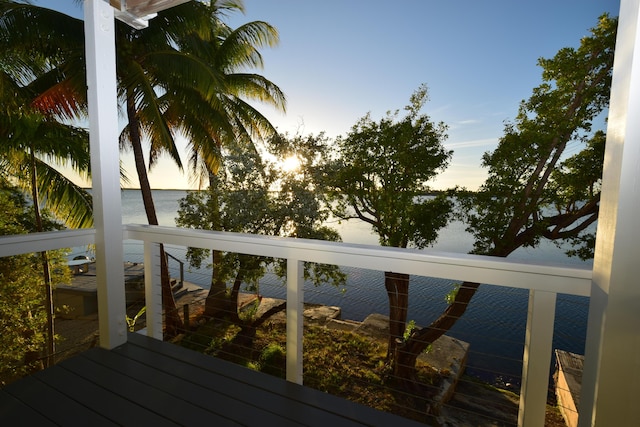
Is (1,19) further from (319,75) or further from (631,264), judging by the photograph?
(319,75)

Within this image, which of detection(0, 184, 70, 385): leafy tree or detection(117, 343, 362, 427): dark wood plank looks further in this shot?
detection(0, 184, 70, 385): leafy tree

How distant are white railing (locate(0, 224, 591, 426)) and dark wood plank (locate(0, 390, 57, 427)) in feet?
1.77

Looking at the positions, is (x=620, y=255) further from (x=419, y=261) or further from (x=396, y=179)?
(x=396, y=179)

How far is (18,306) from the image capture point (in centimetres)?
579

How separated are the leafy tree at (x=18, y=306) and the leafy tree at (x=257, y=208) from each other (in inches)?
111

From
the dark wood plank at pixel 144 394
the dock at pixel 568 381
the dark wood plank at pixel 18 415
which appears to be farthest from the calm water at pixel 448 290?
the dark wood plank at pixel 18 415

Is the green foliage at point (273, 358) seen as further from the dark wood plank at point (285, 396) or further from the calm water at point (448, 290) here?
the dark wood plank at point (285, 396)

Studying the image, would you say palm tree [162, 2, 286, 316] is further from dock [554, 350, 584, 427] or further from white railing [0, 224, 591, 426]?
dock [554, 350, 584, 427]

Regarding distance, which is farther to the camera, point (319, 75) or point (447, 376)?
point (319, 75)

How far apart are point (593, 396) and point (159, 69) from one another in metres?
7.17

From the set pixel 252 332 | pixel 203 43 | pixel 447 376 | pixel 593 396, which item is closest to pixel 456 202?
pixel 447 376

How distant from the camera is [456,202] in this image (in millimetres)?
8508

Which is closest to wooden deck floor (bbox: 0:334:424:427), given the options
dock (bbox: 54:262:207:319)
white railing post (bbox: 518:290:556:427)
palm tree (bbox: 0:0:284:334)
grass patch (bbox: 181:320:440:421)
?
white railing post (bbox: 518:290:556:427)

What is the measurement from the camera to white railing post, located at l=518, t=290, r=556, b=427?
3.74ft
